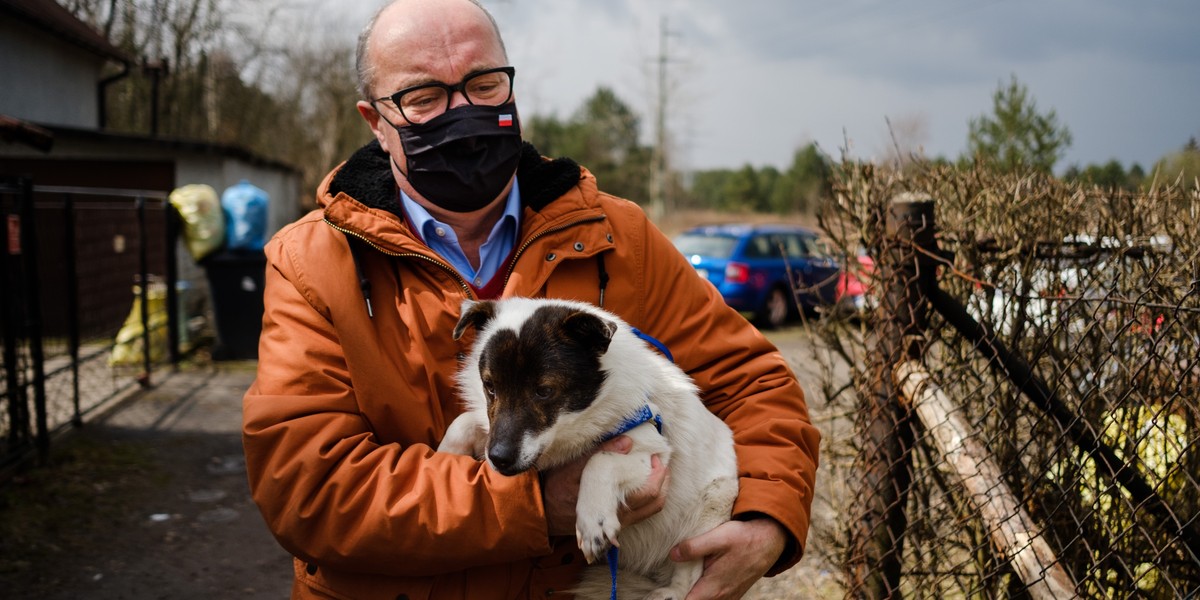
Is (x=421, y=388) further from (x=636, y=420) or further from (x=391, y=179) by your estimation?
(x=391, y=179)

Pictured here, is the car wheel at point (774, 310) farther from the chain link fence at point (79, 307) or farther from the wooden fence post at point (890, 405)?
the wooden fence post at point (890, 405)

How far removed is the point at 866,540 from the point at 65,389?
9692 mm

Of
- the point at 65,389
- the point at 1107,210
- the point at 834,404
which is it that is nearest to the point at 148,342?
the point at 65,389

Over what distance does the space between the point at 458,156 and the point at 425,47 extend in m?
0.36

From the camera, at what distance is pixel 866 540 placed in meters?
3.94

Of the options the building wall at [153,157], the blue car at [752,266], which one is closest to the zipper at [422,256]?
the building wall at [153,157]

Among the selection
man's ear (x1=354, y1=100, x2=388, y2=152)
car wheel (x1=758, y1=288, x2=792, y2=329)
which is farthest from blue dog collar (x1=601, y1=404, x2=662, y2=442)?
car wheel (x1=758, y1=288, x2=792, y2=329)

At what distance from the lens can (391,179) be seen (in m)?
2.73

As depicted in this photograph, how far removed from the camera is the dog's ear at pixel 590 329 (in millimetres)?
2355

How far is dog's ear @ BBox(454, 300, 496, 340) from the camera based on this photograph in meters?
2.35

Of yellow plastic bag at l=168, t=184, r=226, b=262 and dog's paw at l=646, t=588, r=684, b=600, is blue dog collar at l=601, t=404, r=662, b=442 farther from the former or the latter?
yellow plastic bag at l=168, t=184, r=226, b=262

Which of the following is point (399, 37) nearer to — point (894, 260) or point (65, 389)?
point (894, 260)

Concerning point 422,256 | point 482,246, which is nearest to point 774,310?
point 482,246

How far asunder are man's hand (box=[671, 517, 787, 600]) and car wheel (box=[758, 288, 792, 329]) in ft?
48.1
